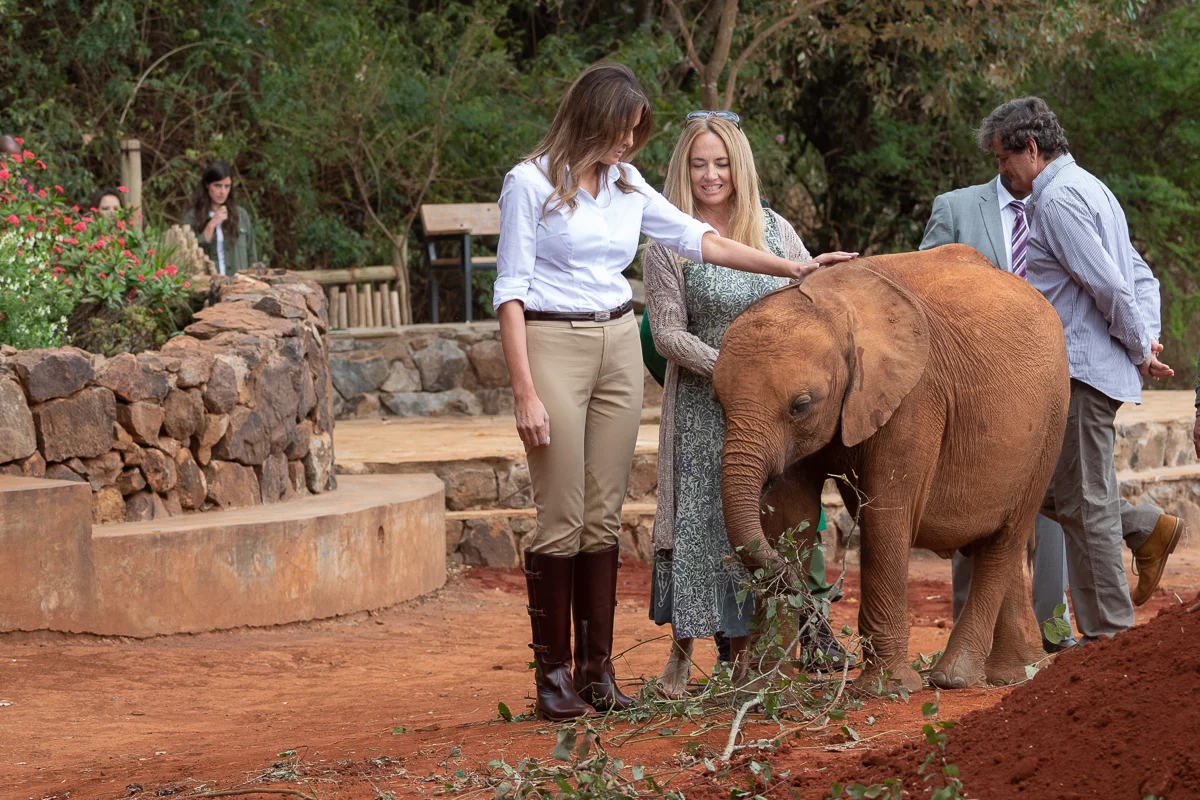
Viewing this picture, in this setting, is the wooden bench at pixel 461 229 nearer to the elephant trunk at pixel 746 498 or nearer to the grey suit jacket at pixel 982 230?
the grey suit jacket at pixel 982 230

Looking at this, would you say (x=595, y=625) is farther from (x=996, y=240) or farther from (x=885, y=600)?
(x=996, y=240)

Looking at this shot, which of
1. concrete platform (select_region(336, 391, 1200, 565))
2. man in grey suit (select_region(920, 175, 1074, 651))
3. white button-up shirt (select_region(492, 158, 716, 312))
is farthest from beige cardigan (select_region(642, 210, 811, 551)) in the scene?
concrete platform (select_region(336, 391, 1200, 565))

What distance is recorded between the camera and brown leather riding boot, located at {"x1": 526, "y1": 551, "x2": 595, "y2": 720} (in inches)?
175

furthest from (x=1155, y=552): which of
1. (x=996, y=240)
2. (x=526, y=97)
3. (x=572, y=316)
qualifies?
(x=526, y=97)

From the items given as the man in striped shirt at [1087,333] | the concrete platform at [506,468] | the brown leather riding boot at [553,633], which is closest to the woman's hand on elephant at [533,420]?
the brown leather riding boot at [553,633]

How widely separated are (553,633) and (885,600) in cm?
102

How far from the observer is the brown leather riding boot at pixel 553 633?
4.44 metres

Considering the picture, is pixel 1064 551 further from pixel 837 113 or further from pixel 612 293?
pixel 837 113

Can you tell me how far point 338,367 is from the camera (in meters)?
12.7

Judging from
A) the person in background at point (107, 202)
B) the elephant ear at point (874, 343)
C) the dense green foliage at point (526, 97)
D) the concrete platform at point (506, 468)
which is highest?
the dense green foliage at point (526, 97)

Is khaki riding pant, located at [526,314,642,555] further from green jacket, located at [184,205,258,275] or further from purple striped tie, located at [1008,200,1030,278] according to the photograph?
green jacket, located at [184,205,258,275]

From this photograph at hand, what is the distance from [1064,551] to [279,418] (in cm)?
416

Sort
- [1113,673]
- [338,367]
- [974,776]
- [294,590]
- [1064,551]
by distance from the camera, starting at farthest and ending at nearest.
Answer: [338,367]
[294,590]
[1064,551]
[1113,673]
[974,776]

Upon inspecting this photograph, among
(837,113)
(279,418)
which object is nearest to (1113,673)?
(279,418)
